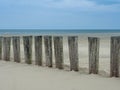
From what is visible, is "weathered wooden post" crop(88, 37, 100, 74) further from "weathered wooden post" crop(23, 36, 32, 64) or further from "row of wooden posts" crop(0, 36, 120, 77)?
"weathered wooden post" crop(23, 36, 32, 64)

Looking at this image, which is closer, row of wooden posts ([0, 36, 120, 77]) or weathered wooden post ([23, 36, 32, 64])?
row of wooden posts ([0, 36, 120, 77])

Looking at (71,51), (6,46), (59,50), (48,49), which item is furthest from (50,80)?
(6,46)

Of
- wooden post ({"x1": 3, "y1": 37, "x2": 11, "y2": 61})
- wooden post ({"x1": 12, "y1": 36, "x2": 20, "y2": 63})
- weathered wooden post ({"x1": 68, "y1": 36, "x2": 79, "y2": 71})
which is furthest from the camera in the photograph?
wooden post ({"x1": 3, "y1": 37, "x2": 11, "y2": 61})

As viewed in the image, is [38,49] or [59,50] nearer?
[59,50]

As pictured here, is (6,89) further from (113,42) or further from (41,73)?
(113,42)

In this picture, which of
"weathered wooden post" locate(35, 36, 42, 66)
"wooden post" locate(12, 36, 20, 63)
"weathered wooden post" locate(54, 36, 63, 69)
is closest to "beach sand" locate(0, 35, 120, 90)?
"weathered wooden post" locate(54, 36, 63, 69)

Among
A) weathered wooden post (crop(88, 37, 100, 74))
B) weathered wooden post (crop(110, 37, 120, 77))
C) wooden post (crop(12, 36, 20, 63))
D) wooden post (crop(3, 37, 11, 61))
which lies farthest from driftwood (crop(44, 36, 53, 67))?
weathered wooden post (crop(110, 37, 120, 77))

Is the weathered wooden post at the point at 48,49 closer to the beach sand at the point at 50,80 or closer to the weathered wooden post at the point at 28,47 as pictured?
the beach sand at the point at 50,80

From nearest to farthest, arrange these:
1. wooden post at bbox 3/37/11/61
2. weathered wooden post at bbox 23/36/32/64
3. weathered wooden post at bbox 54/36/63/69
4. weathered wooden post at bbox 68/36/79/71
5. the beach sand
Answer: the beach sand → weathered wooden post at bbox 68/36/79/71 → weathered wooden post at bbox 54/36/63/69 → weathered wooden post at bbox 23/36/32/64 → wooden post at bbox 3/37/11/61

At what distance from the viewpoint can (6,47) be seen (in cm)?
834

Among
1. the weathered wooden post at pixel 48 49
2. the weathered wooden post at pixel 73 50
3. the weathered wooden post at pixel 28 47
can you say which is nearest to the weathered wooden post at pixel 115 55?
the weathered wooden post at pixel 73 50

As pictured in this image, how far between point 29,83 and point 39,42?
1876 millimetres

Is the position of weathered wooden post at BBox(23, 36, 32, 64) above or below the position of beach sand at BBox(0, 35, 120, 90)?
above

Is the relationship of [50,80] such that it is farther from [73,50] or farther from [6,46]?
[6,46]
